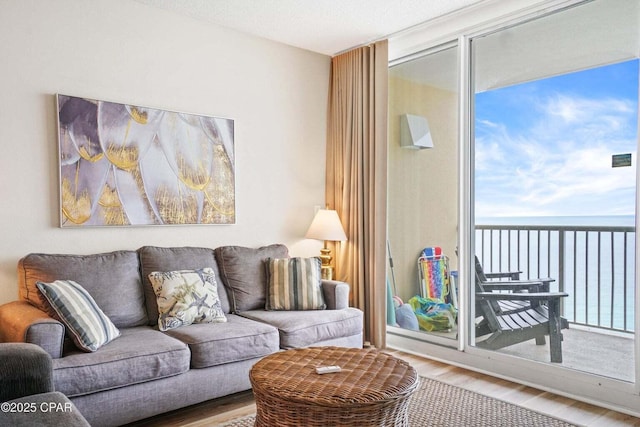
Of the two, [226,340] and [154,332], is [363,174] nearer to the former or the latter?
[226,340]

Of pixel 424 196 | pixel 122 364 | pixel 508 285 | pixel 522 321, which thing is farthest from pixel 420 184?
pixel 122 364

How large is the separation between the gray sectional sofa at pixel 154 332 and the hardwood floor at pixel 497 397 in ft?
0.38

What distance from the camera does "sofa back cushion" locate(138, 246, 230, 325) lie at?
3.22 m

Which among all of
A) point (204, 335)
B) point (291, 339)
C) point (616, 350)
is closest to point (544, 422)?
point (616, 350)

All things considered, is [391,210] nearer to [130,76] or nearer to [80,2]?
[130,76]

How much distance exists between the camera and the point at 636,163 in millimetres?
2895

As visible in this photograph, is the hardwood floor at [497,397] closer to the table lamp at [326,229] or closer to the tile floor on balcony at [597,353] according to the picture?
the tile floor on balcony at [597,353]

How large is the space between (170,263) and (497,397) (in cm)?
227

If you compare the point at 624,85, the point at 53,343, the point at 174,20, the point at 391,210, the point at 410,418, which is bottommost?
the point at 410,418

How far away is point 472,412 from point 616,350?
3.19 ft

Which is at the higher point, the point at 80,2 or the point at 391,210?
the point at 80,2

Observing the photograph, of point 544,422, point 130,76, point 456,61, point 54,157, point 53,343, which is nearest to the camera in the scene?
point 53,343

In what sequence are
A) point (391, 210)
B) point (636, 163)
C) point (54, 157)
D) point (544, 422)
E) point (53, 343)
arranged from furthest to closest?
point (391, 210)
point (54, 157)
point (636, 163)
point (544, 422)
point (53, 343)

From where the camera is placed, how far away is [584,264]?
3.11 meters
